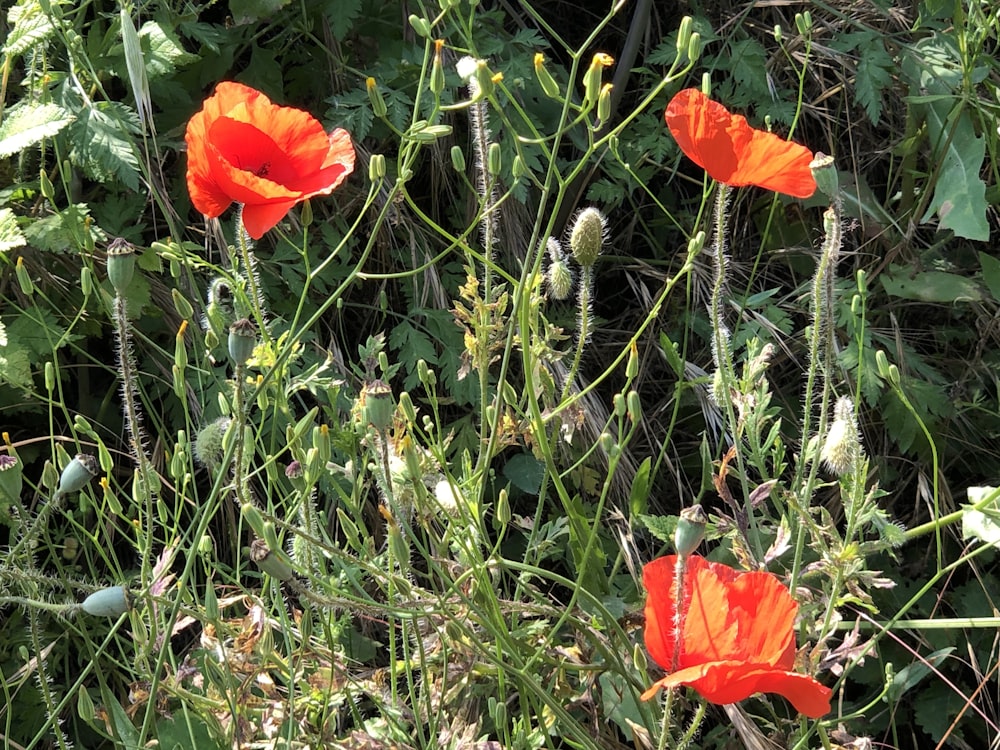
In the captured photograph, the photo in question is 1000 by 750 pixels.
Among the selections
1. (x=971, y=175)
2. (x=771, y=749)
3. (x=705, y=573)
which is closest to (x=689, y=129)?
(x=705, y=573)

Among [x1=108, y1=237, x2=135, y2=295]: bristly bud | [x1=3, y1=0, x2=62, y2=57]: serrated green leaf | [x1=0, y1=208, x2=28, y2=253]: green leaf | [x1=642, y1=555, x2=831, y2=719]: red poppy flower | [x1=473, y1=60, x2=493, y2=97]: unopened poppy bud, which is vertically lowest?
[x1=642, y1=555, x2=831, y2=719]: red poppy flower

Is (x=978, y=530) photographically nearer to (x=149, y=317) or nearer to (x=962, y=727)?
(x=962, y=727)

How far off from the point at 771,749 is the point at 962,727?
673mm

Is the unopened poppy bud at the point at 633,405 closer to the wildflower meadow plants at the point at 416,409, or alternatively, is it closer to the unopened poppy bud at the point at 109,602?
the wildflower meadow plants at the point at 416,409

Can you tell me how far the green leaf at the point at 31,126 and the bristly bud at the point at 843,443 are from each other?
1159 mm

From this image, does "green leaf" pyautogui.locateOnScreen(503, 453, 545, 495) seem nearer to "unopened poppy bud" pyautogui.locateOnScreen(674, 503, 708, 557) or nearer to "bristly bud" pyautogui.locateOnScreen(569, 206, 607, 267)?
"bristly bud" pyautogui.locateOnScreen(569, 206, 607, 267)

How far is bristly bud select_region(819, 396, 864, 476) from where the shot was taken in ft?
4.40

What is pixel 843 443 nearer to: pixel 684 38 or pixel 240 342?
pixel 684 38

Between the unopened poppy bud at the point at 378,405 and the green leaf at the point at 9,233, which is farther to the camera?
the green leaf at the point at 9,233

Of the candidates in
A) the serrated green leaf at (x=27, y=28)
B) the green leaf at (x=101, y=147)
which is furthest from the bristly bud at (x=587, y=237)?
the serrated green leaf at (x=27, y=28)

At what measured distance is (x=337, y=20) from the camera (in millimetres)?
1957

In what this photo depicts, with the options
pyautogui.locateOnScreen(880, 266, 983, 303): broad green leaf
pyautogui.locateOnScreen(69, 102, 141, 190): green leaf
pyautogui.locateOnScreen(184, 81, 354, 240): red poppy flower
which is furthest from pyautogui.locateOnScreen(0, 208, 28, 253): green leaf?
pyautogui.locateOnScreen(880, 266, 983, 303): broad green leaf

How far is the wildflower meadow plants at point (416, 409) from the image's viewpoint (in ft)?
4.09

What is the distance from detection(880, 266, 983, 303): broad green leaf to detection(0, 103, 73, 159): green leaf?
144cm
